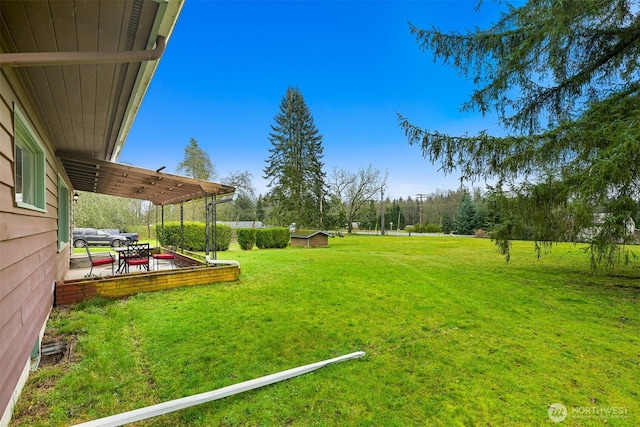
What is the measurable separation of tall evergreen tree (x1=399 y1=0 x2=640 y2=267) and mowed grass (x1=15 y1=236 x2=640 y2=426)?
176 cm

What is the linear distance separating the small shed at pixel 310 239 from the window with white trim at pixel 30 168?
15452 mm

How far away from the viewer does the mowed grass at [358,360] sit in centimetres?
222

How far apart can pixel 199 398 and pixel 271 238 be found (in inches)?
579

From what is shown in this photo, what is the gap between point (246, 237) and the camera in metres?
16.1

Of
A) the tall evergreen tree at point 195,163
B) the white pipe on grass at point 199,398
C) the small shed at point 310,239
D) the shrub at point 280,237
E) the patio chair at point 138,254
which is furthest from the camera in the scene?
the tall evergreen tree at point 195,163

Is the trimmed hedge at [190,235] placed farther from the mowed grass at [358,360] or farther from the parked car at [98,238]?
the mowed grass at [358,360]

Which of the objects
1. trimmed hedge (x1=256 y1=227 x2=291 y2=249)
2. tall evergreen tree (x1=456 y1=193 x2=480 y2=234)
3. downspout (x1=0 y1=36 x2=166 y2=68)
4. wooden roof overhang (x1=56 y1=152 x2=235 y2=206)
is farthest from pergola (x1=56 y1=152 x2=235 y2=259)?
tall evergreen tree (x1=456 y1=193 x2=480 y2=234)

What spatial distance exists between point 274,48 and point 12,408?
14.4 metres

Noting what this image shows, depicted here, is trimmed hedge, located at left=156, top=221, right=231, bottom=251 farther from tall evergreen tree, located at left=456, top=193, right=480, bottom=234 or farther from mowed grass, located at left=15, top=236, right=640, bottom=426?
tall evergreen tree, located at left=456, top=193, right=480, bottom=234

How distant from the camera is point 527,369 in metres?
2.90

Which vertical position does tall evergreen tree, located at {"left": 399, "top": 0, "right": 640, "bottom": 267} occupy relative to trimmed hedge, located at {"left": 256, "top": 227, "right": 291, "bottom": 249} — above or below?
above

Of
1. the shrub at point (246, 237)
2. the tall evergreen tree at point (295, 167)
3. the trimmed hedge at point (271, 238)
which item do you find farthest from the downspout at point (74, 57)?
the tall evergreen tree at point (295, 167)

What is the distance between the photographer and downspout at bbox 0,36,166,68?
155cm

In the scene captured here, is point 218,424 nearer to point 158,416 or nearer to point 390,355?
point 158,416
